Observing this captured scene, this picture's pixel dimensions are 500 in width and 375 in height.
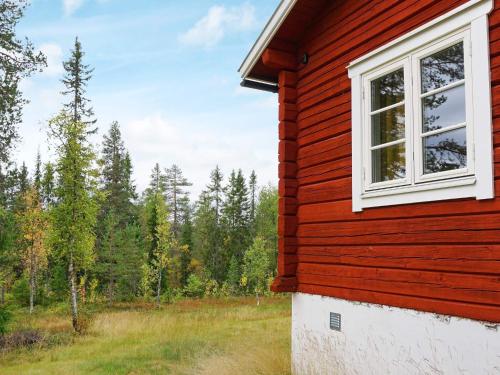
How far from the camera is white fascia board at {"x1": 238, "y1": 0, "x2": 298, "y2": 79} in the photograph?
6508 mm

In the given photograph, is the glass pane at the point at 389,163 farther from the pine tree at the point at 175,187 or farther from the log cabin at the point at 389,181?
the pine tree at the point at 175,187

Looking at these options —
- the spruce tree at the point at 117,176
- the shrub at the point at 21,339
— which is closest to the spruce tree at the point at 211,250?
the spruce tree at the point at 117,176

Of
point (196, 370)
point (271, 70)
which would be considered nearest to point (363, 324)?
point (196, 370)

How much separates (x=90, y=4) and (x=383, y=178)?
19.9 metres

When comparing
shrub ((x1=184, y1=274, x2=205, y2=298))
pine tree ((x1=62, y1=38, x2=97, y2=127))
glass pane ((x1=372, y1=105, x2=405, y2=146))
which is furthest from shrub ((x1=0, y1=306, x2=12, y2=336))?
shrub ((x1=184, y1=274, x2=205, y2=298))

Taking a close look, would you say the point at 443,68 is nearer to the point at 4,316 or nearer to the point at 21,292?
the point at 4,316

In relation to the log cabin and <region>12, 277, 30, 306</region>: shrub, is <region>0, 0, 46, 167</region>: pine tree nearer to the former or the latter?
the log cabin

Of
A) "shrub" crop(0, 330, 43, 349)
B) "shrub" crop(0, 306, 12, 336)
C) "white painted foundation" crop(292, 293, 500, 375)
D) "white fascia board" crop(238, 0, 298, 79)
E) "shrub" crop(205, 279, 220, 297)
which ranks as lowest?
"shrub" crop(205, 279, 220, 297)

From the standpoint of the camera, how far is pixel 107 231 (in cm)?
3700

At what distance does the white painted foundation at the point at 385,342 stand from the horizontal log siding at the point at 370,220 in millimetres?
130

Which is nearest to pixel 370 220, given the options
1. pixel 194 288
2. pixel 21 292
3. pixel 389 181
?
pixel 389 181

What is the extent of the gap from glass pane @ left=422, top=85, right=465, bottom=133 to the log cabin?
0.01 metres

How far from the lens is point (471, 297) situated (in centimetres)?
429

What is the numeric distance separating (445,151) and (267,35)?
330 centimetres
